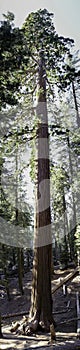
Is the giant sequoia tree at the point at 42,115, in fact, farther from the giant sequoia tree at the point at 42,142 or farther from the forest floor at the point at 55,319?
the forest floor at the point at 55,319

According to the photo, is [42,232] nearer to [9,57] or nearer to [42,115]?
[42,115]

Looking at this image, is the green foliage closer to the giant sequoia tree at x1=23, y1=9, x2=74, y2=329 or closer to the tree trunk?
the giant sequoia tree at x1=23, y1=9, x2=74, y2=329

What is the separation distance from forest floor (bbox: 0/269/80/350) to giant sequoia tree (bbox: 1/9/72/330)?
71cm

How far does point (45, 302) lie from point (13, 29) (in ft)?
21.7

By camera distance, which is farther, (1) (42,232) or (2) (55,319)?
(2) (55,319)

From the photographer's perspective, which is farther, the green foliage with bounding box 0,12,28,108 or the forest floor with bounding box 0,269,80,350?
the green foliage with bounding box 0,12,28,108

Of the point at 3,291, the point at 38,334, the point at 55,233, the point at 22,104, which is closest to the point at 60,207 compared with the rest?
the point at 3,291

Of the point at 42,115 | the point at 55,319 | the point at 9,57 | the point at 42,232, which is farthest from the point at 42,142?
the point at 55,319

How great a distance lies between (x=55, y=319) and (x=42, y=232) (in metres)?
4.36

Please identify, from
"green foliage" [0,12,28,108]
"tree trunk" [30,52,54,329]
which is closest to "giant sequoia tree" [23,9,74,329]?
"tree trunk" [30,52,54,329]

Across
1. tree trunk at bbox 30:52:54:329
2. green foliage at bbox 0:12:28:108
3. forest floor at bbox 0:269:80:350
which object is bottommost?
forest floor at bbox 0:269:80:350

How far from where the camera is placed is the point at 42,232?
29.6ft

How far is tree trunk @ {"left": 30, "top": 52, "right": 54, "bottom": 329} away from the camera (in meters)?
8.56

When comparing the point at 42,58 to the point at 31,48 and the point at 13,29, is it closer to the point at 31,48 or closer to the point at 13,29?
the point at 31,48
